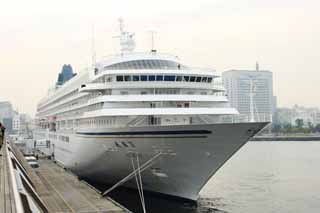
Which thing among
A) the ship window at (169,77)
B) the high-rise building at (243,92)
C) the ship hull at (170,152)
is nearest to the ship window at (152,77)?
the ship window at (169,77)

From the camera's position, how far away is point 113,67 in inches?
1033

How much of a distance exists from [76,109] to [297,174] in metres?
25.0

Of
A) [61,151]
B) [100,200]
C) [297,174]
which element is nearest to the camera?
[100,200]

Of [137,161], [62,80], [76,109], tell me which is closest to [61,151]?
[76,109]

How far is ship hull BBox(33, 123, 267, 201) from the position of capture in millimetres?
20547

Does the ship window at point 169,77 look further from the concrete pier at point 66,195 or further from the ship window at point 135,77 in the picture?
the concrete pier at point 66,195

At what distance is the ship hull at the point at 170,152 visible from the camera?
20.5m

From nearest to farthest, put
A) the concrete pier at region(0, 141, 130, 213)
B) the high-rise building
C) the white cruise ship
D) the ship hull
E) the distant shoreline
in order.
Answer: the concrete pier at region(0, 141, 130, 213)
the ship hull
the white cruise ship
the high-rise building
the distant shoreline

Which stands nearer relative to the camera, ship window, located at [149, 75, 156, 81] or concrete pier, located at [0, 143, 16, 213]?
concrete pier, located at [0, 143, 16, 213]

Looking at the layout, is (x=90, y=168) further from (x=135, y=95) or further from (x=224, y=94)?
(x=224, y=94)

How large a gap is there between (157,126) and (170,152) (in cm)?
156

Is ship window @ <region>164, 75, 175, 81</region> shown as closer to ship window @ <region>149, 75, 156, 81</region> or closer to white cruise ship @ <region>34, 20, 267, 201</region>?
white cruise ship @ <region>34, 20, 267, 201</region>

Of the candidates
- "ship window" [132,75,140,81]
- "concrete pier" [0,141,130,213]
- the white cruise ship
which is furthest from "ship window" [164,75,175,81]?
"concrete pier" [0,141,130,213]

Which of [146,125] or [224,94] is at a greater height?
[224,94]
